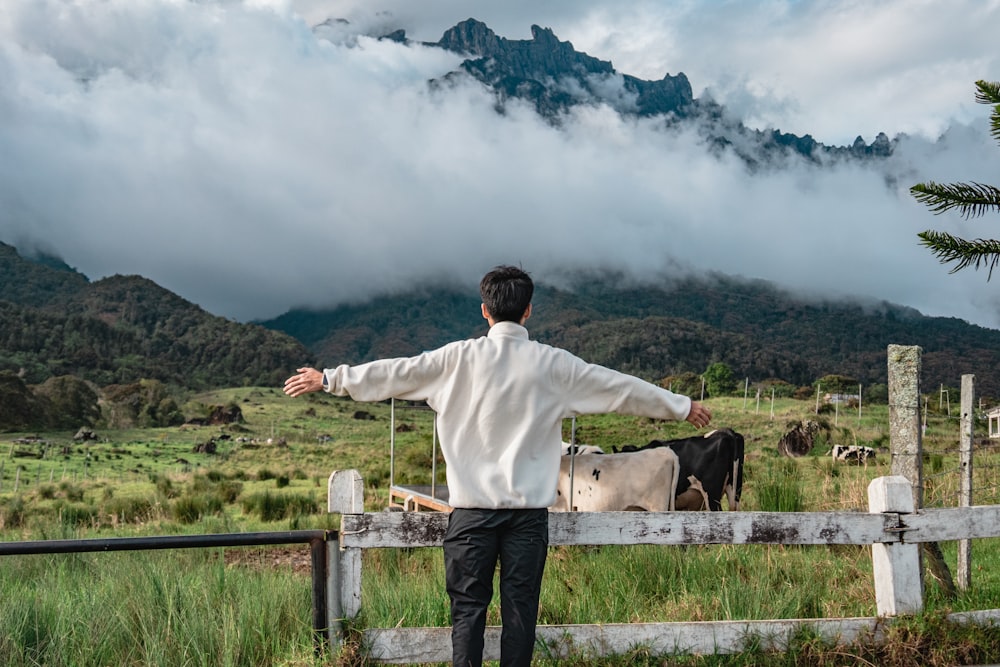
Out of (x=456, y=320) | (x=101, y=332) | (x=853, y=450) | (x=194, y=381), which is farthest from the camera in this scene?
(x=456, y=320)

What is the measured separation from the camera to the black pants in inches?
136

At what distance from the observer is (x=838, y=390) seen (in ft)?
254

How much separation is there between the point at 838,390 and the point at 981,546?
72.1m

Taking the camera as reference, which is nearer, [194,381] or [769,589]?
[769,589]

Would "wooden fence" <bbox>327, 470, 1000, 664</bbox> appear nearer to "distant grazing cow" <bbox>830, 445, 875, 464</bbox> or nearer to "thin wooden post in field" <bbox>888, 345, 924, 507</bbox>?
"thin wooden post in field" <bbox>888, 345, 924, 507</bbox>

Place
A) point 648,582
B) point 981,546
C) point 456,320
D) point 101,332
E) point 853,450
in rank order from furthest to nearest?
point 456,320
point 101,332
point 853,450
point 981,546
point 648,582

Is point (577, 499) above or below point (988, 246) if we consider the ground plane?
below

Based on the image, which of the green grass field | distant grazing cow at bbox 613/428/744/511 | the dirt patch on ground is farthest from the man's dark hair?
the dirt patch on ground

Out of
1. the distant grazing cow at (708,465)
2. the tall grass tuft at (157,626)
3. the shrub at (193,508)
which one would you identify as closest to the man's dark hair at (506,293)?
the tall grass tuft at (157,626)

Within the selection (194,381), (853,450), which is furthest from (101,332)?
(853,450)

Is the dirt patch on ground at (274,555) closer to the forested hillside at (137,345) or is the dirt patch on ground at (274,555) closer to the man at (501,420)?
the man at (501,420)

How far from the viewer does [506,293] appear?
3.67m

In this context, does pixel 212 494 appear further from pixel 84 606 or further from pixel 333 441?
pixel 333 441

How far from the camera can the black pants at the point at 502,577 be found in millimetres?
3445
